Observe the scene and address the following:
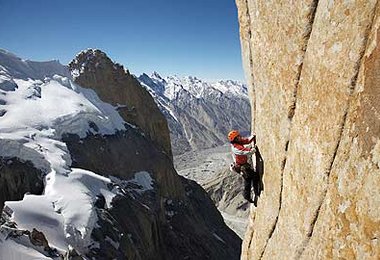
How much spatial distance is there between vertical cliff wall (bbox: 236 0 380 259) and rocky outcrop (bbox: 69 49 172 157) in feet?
245

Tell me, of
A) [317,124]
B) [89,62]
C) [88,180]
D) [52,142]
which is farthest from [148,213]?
[89,62]

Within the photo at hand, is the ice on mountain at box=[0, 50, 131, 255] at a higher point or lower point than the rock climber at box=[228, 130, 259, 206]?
lower

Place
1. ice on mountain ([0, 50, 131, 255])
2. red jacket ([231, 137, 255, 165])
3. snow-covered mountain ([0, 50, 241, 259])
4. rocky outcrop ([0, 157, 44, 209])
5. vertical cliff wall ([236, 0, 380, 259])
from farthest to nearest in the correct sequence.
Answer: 1. rocky outcrop ([0, 157, 44, 209])
2. snow-covered mountain ([0, 50, 241, 259])
3. ice on mountain ([0, 50, 131, 255])
4. red jacket ([231, 137, 255, 165])
5. vertical cliff wall ([236, 0, 380, 259])

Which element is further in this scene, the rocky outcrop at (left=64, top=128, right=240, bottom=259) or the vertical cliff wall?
the rocky outcrop at (left=64, top=128, right=240, bottom=259)

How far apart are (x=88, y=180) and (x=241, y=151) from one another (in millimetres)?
33741

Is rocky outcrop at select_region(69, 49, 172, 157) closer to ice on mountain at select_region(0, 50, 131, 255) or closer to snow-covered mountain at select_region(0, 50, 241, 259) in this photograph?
snow-covered mountain at select_region(0, 50, 241, 259)

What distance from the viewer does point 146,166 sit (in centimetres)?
7100

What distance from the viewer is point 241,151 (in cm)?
1212

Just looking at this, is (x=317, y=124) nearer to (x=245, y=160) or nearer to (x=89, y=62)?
(x=245, y=160)

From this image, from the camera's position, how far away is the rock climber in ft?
39.6

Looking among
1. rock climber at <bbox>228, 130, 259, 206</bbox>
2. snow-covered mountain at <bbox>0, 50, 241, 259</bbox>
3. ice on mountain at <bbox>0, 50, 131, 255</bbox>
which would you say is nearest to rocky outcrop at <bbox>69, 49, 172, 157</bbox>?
snow-covered mountain at <bbox>0, 50, 241, 259</bbox>

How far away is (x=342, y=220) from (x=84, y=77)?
9086 cm

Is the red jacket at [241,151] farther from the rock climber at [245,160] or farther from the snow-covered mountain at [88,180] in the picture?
the snow-covered mountain at [88,180]

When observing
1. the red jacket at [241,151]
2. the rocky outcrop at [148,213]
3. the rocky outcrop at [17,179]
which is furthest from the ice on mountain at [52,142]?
the red jacket at [241,151]
